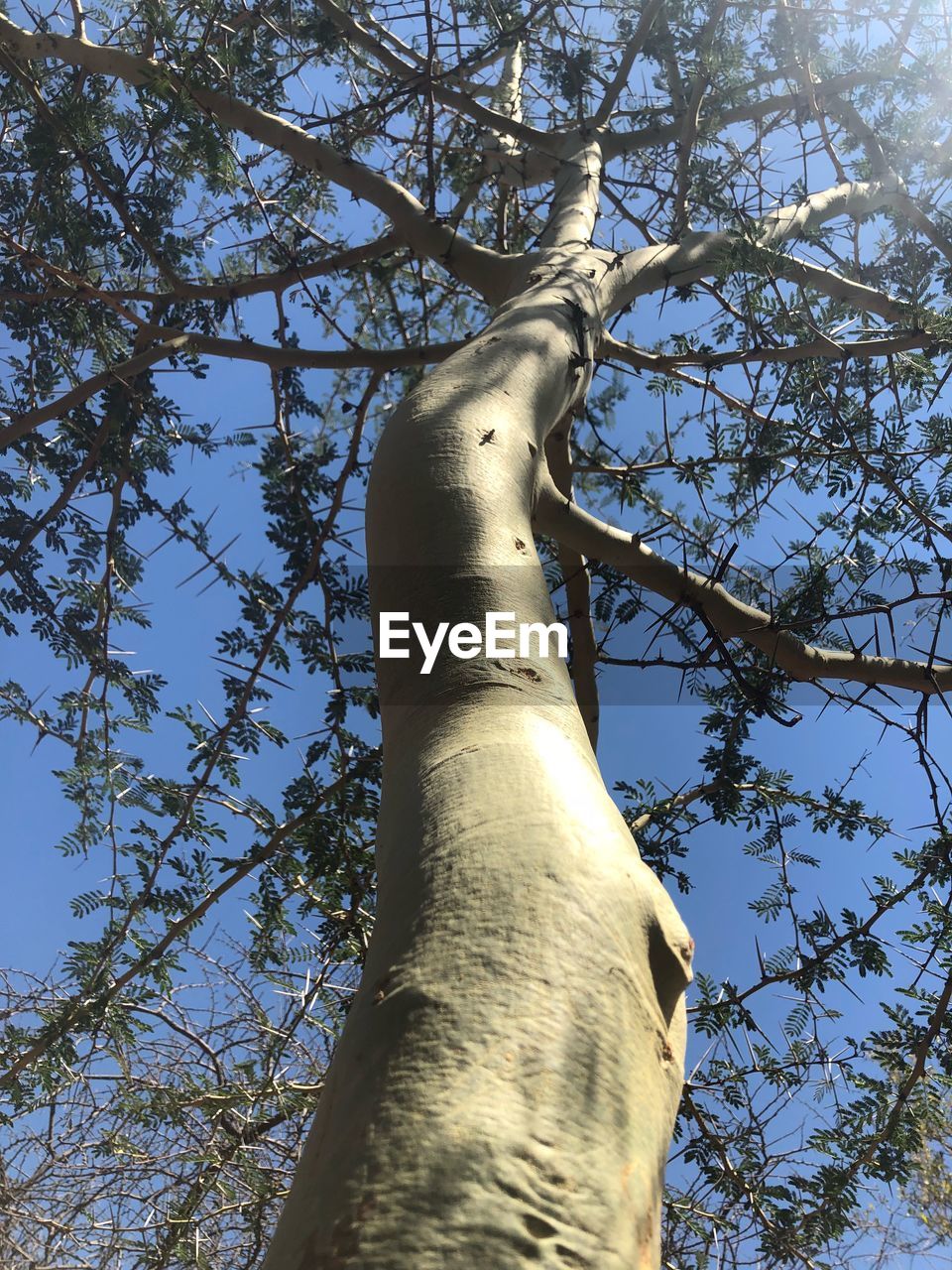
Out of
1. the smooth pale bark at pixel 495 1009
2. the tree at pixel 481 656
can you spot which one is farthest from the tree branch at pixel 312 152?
the smooth pale bark at pixel 495 1009

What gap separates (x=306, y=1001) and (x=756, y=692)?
63.8 inches

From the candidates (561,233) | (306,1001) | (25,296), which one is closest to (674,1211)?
(306,1001)

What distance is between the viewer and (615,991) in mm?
658

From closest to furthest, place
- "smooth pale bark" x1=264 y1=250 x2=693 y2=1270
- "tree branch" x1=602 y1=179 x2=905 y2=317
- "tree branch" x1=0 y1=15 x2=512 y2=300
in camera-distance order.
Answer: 1. "smooth pale bark" x1=264 y1=250 x2=693 y2=1270
2. "tree branch" x1=602 y1=179 x2=905 y2=317
3. "tree branch" x1=0 y1=15 x2=512 y2=300

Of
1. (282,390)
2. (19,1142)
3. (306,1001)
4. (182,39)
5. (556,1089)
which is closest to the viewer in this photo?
(556,1089)

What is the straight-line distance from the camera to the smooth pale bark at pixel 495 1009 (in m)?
0.51

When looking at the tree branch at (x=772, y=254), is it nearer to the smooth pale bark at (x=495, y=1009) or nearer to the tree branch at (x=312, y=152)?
the tree branch at (x=312, y=152)

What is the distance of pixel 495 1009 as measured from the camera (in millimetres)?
603

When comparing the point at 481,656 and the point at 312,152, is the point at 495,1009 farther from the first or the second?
the point at 312,152

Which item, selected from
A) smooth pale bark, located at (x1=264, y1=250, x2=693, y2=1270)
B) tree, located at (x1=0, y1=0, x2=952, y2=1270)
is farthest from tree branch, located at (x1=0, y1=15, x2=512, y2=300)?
smooth pale bark, located at (x1=264, y1=250, x2=693, y2=1270)

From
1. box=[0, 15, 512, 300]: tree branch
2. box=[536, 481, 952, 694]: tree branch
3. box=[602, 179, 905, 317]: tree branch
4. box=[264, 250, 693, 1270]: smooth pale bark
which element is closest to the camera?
box=[264, 250, 693, 1270]: smooth pale bark

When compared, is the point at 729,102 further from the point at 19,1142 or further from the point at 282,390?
the point at 19,1142

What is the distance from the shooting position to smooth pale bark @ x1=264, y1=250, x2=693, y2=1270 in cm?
51

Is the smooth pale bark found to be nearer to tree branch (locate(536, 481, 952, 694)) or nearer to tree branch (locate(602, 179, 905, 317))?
tree branch (locate(536, 481, 952, 694))
